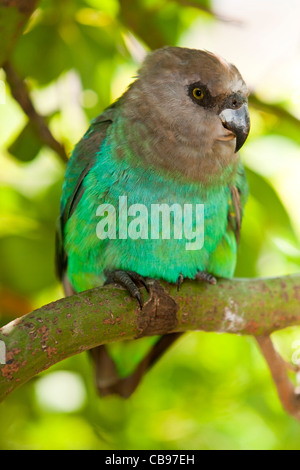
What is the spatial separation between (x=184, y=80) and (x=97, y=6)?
2.83 ft

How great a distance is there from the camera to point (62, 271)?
9.74 feet

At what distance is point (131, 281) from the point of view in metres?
2.31

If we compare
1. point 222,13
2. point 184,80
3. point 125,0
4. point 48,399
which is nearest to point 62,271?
point 48,399

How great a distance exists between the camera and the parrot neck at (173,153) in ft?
8.05

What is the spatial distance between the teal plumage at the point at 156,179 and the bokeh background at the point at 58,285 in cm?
29

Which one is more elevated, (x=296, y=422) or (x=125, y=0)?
(x=125, y=0)

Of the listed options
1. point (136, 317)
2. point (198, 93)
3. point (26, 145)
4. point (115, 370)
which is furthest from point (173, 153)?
point (115, 370)

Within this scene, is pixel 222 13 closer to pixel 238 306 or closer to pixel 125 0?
pixel 125 0

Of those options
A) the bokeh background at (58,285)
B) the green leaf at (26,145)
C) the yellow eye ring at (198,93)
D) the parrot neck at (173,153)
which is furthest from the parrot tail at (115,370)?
the yellow eye ring at (198,93)

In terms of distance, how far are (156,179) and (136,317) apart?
0.67 m

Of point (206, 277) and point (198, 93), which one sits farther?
point (206, 277)

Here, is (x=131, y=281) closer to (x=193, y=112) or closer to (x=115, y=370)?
(x=193, y=112)

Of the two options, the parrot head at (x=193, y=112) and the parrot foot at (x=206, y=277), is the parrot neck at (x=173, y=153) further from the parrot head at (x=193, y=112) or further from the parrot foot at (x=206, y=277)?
the parrot foot at (x=206, y=277)

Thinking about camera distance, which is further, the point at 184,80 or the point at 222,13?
the point at 222,13
